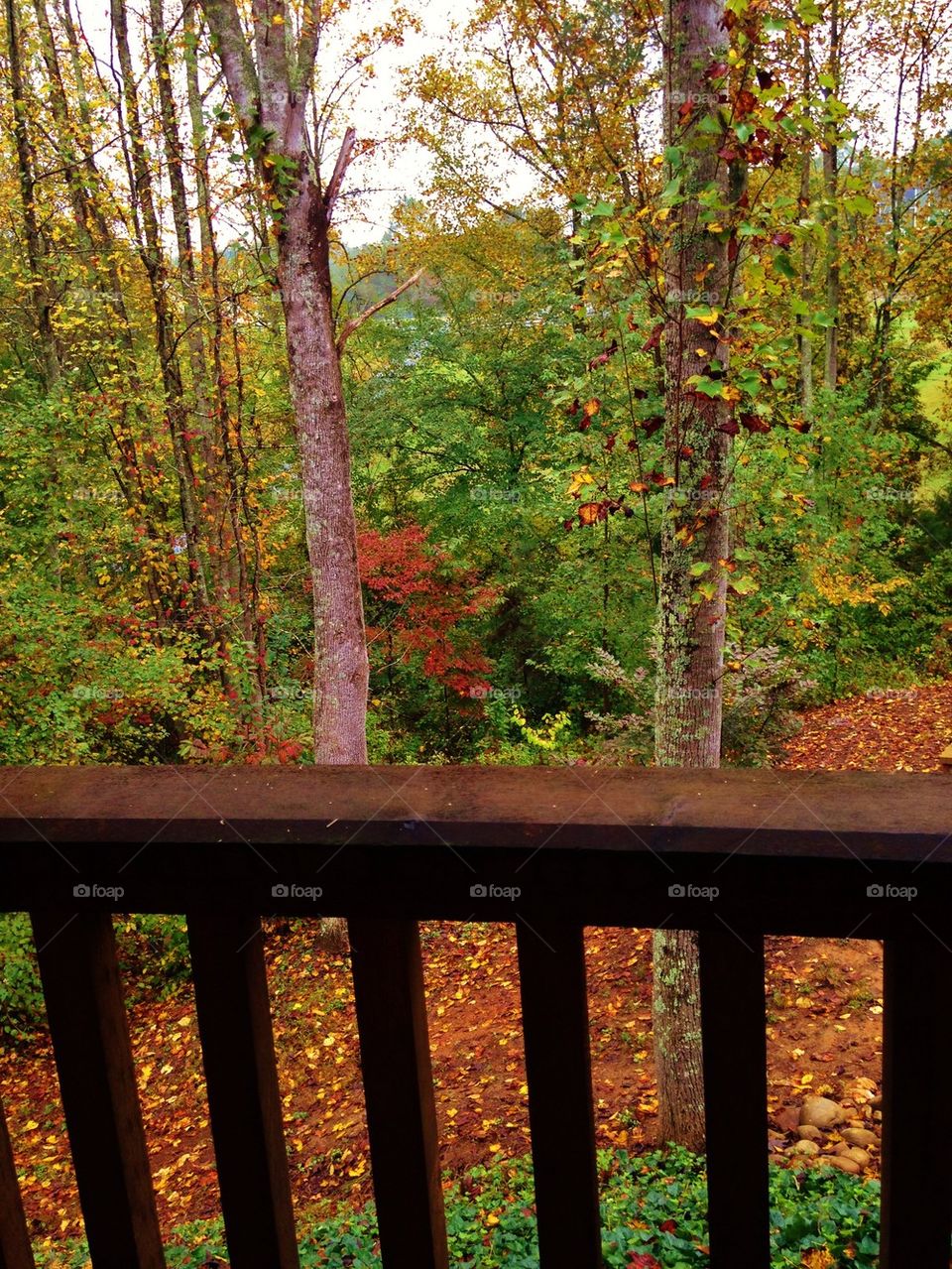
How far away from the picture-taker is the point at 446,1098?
5516mm

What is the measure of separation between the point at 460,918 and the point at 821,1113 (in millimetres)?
4247

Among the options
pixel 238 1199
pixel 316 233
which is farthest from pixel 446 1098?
pixel 316 233

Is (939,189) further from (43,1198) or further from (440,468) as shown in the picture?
(43,1198)
